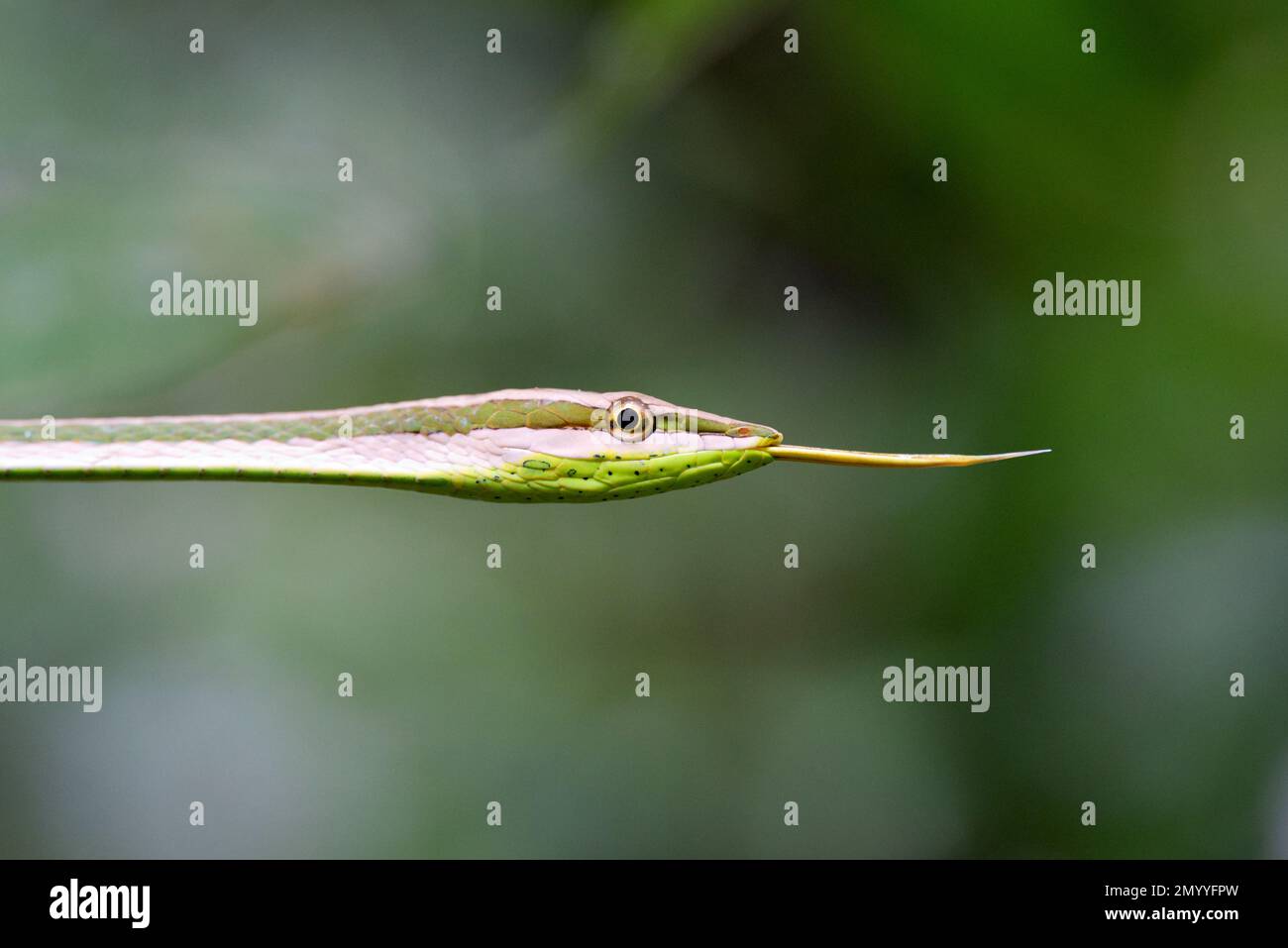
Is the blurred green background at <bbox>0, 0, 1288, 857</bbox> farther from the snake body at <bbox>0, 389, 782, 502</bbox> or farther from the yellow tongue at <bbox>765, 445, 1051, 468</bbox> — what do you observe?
the yellow tongue at <bbox>765, 445, 1051, 468</bbox>

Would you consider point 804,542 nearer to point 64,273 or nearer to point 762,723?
point 762,723

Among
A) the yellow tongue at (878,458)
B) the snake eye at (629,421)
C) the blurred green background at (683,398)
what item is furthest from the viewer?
the blurred green background at (683,398)

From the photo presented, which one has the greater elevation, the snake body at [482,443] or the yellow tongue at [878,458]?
the snake body at [482,443]

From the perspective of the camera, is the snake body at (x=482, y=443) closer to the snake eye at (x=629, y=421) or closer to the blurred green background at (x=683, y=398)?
the snake eye at (x=629, y=421)

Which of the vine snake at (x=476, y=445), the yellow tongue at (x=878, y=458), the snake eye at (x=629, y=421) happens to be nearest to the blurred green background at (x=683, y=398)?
the vine snake at (x=476, y=445)

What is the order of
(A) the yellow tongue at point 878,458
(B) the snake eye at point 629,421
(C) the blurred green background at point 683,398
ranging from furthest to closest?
1. (C) the blurred green background at point 683,398
2. (B) the snake eye at point 629,421
3. (A) the yellow tongue at point 878,458

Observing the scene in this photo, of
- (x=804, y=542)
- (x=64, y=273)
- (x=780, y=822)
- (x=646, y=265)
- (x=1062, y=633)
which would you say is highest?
(x=646, y=265)

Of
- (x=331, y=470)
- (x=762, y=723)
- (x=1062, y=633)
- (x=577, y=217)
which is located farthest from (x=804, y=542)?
(x=331, y=470)
